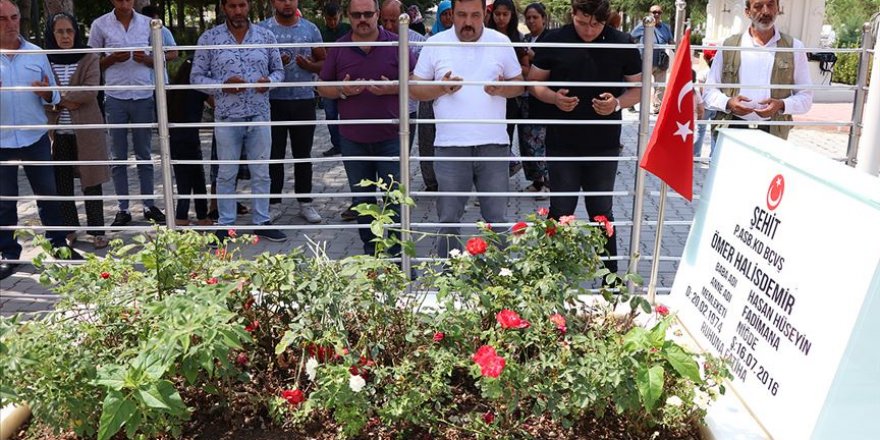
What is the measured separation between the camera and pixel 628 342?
3.16 m

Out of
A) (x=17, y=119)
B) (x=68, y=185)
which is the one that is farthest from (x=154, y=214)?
(x=17, y=119)

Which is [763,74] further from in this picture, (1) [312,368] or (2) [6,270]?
(2) [6,270]

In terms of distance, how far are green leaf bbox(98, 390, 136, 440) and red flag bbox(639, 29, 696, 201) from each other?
2.61 m

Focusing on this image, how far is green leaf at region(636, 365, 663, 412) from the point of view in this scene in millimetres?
2957

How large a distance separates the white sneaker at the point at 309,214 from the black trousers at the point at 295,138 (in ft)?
0.97

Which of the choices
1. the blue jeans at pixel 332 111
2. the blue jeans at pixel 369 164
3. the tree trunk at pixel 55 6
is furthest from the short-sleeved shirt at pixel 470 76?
the tree trunk at pixel 55 6

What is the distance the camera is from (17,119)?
256 inches

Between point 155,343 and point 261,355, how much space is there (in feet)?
2.03

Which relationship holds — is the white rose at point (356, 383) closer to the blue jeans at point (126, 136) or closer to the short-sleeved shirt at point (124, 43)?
the blue jeans at point (126, 136)

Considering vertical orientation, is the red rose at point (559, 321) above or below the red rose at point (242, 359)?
above

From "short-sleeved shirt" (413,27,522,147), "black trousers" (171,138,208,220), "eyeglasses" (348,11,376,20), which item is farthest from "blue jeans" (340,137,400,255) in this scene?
"black trousers" (171,138,208,220)

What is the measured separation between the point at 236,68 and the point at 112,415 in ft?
15.1

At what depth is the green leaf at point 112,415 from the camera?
2.80m

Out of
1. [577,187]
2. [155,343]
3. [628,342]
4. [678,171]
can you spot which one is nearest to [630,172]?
[577,187]
